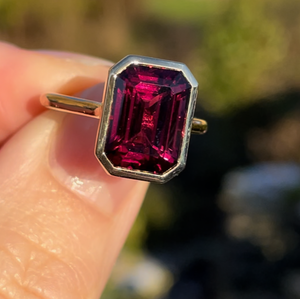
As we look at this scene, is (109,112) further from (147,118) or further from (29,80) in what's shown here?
(29,80)

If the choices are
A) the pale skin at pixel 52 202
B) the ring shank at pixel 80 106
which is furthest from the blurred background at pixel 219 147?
the ring shank at pixel 80 106

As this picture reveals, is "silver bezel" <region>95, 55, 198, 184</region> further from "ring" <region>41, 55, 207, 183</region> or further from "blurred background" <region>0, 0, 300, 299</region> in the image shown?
"blurred background" <region>0, 0, 300, 299</region>

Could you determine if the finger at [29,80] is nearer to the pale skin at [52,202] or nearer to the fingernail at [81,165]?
the pale skin at [52,202]

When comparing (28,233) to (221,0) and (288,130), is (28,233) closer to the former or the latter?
(288,130)

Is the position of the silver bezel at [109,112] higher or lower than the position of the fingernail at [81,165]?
higher

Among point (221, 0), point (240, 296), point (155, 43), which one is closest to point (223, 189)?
point (240, 296)

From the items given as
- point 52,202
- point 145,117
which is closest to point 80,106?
point 145,117
